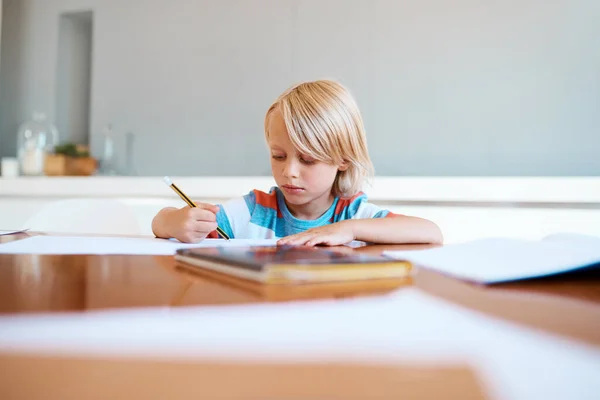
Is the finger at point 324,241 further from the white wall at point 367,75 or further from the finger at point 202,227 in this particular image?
the white wall at point 367,75

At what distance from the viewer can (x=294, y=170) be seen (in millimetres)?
1124

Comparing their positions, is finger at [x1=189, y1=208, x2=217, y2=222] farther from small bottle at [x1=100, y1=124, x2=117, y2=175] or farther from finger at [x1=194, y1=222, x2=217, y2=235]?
small bottle at [x1=100, y1=124, x2=117, y2=175]

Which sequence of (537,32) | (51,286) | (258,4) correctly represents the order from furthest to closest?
(258,4) → (537,32) → (51,286)

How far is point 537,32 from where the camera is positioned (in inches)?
73.9

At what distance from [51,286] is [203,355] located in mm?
202

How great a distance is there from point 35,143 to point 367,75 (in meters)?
1.70

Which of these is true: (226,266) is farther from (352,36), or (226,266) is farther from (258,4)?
(258,4)

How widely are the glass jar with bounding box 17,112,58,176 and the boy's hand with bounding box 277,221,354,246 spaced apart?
2.03m

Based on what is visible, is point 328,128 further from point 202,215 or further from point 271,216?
point 202,215

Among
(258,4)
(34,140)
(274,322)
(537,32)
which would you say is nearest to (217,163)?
(258,4)

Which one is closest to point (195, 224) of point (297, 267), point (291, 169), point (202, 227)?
point (202, 227)

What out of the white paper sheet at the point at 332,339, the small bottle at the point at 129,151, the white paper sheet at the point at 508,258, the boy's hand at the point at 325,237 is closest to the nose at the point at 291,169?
the boy's hand at the point at 325,237

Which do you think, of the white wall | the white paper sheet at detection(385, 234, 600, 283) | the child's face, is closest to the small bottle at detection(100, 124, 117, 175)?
the white wall

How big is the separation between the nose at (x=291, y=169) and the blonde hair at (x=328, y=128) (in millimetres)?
33
